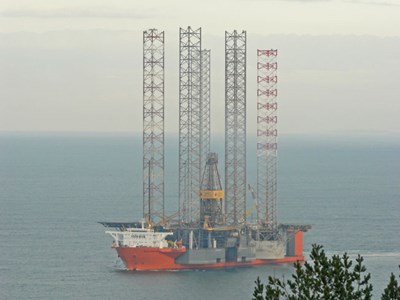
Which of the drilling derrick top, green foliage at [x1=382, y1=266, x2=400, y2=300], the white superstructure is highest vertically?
the drilling derrick top

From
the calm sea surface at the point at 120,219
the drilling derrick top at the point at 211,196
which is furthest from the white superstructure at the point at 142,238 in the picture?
the drilling derrick top at the point at 211,196

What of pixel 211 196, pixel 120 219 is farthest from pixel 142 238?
pixel 120 219

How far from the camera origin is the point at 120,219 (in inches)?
4451

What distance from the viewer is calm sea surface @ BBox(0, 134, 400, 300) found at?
80.9 meters

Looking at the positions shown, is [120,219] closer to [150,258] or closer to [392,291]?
[150,258]

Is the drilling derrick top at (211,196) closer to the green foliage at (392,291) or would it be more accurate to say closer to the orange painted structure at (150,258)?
the orange painted structure at (150,258)

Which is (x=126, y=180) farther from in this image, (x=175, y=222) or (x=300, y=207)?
(x=175, y=222)

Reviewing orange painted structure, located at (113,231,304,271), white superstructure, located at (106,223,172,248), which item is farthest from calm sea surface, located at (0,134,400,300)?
white superstructure, located at (106,223,172,248)

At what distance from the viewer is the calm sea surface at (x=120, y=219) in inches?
3187

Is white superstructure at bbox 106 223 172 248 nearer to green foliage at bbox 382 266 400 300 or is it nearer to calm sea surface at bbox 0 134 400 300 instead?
calm sea surface at bbox 0 134 400 300

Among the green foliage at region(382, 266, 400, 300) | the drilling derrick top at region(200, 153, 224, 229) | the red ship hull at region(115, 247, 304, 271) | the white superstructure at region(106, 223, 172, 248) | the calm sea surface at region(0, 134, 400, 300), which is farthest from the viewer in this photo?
the drilling derrick top at region(200, 153, 224, 229)

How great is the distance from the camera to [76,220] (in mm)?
111438

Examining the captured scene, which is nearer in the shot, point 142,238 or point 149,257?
point 149,257

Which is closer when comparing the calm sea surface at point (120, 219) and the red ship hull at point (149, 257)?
the calm sea surface at point (120, 219)
